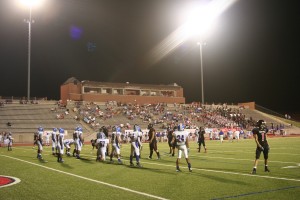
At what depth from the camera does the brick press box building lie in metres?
58.7

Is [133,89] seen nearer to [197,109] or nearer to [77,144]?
[197,109]

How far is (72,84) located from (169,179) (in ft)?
165

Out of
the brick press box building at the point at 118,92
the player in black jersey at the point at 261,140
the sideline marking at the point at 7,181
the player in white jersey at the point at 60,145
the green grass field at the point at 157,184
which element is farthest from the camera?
the brick press box building at the point at 118,92

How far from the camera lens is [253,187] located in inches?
356

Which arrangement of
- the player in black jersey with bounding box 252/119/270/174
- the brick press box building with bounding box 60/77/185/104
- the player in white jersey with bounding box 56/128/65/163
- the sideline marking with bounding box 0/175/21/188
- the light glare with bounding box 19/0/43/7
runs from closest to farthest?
1. the sideline marking with bounding box 0/175/21/188
2. the player in black jersey with bounding box 252/119/270/174
3. the player in white jersey with bounding box 56/128/65/163
4. the light glare with bounding box 19/0/43/7
5. the brick press box building with bounding box 60/77/185/104

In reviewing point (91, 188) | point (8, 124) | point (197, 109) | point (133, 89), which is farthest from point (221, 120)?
point (91, 188)

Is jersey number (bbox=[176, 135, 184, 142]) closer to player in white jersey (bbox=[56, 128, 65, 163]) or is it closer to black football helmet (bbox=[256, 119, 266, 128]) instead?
black football helmet (bbox=[256, 119, 266, 128])

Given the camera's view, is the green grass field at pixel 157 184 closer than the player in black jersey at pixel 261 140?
Yes

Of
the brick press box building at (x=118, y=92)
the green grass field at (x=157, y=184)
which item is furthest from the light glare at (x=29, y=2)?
the green grass field at (x=157, y=184)

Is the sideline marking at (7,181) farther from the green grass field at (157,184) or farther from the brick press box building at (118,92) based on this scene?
the brick press box building at (118,92)

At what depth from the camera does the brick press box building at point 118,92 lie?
58.7 m

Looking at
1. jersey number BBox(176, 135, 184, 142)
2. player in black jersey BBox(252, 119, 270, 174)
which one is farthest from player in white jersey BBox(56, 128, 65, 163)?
player in black jersey BBox(252, 119, 270, 174)

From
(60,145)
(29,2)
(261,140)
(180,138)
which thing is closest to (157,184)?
(180,138)

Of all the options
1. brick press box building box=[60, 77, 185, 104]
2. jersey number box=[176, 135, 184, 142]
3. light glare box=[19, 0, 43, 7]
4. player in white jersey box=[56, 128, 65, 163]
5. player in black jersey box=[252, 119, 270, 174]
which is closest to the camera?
player in black jersey box=[252, 119, 270, 174]
